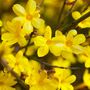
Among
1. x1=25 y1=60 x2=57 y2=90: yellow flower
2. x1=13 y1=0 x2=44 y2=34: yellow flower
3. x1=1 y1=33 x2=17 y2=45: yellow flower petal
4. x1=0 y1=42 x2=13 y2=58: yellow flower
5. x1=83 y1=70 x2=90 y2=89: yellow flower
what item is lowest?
x1=25 y1=60 x2=57 y2=90: yellow flower

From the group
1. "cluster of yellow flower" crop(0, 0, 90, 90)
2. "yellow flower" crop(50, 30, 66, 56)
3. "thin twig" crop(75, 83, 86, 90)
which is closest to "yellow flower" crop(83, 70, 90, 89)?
"thin twig" crop(75, 83, 86, 90)

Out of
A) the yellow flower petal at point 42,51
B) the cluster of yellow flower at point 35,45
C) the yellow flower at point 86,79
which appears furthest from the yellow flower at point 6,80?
the yellow flower at point 86,79

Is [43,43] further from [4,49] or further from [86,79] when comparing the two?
[86,79]

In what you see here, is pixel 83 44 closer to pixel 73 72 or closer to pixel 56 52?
pixel 56 52

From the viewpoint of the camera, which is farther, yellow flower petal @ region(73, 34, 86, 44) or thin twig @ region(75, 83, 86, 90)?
thin twig @ region(75, 83, 86, 90)

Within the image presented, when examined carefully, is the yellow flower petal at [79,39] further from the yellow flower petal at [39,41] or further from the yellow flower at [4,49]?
the yellow flower at [4,49]

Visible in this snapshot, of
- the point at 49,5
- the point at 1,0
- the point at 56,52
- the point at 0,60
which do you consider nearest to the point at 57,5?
the point at 49,5

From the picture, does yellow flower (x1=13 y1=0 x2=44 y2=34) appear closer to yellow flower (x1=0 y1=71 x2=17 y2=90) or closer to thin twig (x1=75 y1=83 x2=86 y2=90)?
yellow flower (x1=0 y1=71 x2=17 y2=90)
